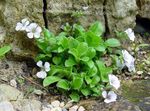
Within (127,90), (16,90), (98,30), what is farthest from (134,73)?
(16,90)

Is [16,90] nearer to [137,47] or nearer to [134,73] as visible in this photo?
[134,73]

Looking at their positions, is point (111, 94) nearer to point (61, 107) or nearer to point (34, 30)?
point (61, 107)

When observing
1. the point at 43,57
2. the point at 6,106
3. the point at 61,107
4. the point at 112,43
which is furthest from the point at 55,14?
the point at 6,106

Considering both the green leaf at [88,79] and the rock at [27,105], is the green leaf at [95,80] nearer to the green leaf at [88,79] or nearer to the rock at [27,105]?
the green leaf at [88,79]

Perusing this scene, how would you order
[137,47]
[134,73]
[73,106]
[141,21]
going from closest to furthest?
[73,106] → [134,73] → [137,47] → [141,21]

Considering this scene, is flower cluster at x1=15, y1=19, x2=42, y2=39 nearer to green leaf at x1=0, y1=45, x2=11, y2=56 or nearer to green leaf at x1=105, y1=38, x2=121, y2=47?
green leaf at x1=0, y1=45, x2=11, y2=56

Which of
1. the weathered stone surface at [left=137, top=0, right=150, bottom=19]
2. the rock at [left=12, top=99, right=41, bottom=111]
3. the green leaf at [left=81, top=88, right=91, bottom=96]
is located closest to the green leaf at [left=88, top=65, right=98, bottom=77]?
the green leaf at [left=81, top=88, right=91, bottom=96]

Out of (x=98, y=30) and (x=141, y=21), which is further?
(x=141, y=21)
